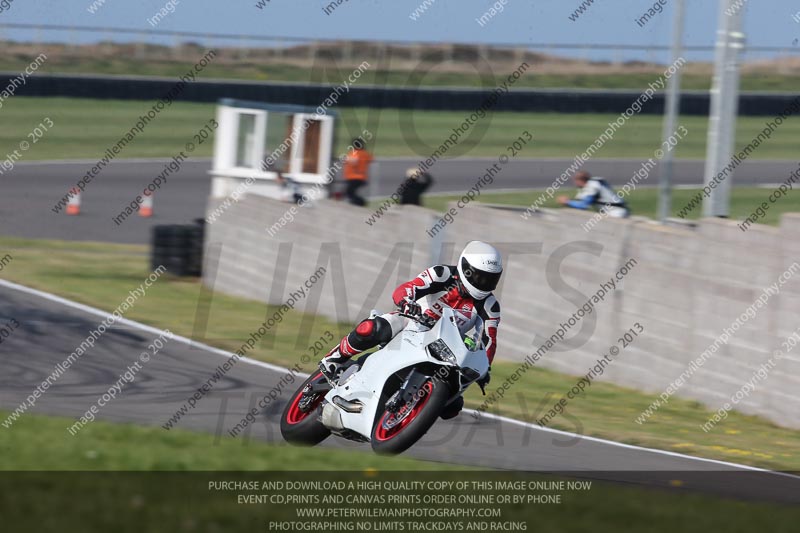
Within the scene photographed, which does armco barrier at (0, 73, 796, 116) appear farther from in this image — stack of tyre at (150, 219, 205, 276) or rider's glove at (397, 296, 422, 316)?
rider's glove at (397, 296, 422, 316)

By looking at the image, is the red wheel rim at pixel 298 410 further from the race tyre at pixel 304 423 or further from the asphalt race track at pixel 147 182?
the asphalt race track at pixel 147 182

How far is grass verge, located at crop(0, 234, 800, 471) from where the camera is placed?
11148 mm

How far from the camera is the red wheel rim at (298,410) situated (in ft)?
30.7

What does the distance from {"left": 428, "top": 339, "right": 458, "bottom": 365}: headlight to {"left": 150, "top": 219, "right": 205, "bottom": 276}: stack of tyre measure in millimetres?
12235

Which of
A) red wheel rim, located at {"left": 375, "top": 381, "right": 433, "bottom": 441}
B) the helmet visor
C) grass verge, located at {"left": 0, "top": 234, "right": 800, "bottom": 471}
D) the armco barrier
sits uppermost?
the armco barrier

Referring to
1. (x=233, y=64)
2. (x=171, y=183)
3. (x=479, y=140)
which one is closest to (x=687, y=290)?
(x=171, y=183)

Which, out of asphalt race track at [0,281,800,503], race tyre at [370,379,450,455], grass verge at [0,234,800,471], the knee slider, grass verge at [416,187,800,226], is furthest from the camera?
grass verge at [416,187,800,226]

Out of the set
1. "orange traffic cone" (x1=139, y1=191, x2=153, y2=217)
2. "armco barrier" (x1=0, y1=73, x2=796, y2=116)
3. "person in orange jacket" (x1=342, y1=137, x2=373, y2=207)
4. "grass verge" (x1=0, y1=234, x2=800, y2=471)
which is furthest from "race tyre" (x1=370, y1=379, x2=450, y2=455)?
"armco barrier" (x1=0, y1=73, x2=796, y2=116)

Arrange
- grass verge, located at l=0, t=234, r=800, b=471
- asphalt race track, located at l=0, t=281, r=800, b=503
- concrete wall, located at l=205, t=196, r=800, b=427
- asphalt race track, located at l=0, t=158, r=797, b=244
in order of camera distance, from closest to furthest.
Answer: asphalt race track, located at l=0, t=281, r=800, b=503 < grass verge, located at l=0, t=234, r=800, b=471 < concrete wall, located at l=205, t=196, r=800, b=427 < asphalt race track, located at l=0, t=158, r=797, b=244

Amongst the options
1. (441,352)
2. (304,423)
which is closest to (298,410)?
(304,423)

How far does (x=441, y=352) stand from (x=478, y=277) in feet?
2.30

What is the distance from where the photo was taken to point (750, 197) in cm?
3000

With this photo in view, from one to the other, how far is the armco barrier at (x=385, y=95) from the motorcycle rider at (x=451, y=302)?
31289 millimetres

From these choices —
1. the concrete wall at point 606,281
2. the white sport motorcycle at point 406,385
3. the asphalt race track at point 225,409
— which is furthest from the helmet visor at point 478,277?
the concrete wall at point 606,281
